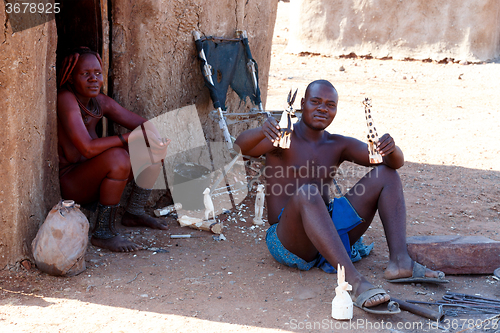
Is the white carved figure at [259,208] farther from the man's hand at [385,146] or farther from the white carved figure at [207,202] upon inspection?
the man's hand at [385,146]

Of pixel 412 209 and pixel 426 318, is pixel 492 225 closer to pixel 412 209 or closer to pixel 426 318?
pixel 412 209

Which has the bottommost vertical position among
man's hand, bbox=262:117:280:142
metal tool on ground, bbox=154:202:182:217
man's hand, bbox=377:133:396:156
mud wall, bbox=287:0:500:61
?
metal tool on ground, bbox=154:202:182:217

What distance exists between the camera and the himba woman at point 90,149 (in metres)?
3.56

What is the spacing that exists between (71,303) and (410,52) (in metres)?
10.6

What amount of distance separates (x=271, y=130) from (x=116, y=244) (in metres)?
1.45

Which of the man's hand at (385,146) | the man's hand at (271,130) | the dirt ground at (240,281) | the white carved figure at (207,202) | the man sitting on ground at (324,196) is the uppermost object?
the man's hand at (271,130)

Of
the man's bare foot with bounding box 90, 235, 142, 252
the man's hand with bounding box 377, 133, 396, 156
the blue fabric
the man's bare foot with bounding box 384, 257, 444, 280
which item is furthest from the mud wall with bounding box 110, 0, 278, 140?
the man's bare foot with bounding box 384, 257, 444, 280

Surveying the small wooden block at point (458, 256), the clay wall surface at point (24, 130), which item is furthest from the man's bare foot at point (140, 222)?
the small wooden block at point (458, 256)

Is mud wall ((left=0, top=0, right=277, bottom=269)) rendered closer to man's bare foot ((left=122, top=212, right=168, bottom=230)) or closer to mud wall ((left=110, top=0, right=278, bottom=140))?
mud wall ((left=110, top=0, right=278, bottom=140))

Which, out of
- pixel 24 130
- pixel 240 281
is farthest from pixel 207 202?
pixel 24 130

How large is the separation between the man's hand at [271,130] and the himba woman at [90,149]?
1035mm

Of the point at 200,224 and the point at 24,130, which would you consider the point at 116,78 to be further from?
the point at 200,224

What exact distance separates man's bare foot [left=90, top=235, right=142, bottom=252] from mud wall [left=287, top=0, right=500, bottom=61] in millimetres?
9601

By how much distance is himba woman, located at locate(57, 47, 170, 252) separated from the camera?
11.7ft
